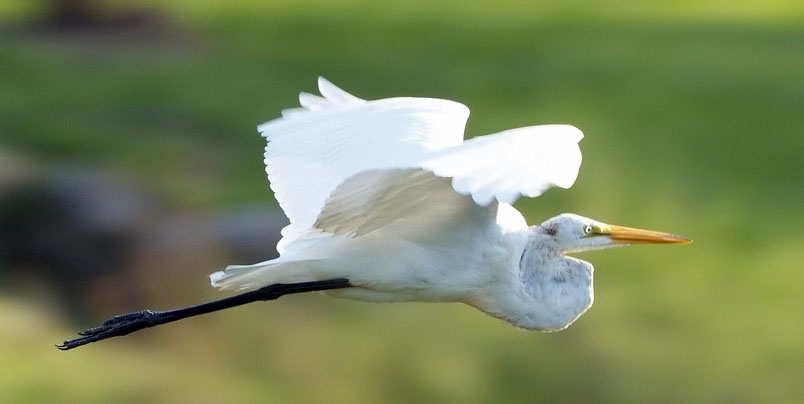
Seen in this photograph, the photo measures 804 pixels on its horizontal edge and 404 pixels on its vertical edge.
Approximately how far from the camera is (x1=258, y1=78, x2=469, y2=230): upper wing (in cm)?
378

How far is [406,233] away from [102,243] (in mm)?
4988

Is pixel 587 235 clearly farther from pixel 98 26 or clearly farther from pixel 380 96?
pixel 98 26

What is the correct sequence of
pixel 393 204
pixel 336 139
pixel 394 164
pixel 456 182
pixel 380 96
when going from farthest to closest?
pixel 380 96 < pixel 336 139 < pixel 393 204 < pixel 394 164 < pixel 456 182

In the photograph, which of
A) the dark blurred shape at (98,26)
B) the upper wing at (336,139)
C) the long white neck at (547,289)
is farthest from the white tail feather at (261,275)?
the dark blurred shape at (98,26)

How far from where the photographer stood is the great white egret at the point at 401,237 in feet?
12.1

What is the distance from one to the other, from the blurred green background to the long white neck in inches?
130

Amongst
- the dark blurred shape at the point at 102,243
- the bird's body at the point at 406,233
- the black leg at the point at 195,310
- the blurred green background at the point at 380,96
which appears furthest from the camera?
the dark blurred shape at the point at 102,243

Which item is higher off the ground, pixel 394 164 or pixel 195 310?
pixel 394 164

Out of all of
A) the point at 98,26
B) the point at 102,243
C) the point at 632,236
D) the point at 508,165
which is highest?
the point at 98,26

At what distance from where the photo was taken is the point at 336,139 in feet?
13.1

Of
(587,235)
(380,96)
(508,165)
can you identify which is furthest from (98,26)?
(508,165)

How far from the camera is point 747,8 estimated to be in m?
15.4

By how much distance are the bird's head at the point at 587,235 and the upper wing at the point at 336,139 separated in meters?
0.36

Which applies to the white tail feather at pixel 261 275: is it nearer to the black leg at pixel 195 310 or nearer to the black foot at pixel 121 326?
the black leg at pixel 195 310
